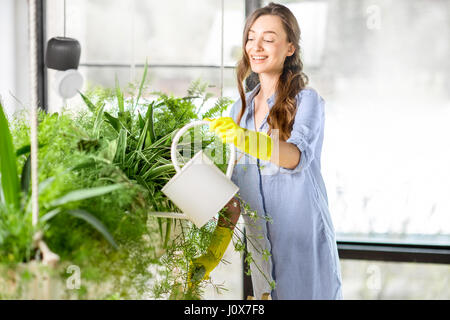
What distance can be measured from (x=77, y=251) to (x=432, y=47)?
Result: 202cm

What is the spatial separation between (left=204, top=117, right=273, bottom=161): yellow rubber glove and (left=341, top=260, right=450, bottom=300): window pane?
1.36 metres

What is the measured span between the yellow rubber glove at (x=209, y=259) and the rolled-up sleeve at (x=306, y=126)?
0.30m

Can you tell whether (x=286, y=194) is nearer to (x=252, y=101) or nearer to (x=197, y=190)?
(x=252, y=101)

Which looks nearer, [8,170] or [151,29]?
[8,170]

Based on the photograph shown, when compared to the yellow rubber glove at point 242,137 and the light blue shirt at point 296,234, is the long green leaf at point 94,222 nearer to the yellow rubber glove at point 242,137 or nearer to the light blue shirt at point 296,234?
the yellow rubber glove at point 242,137

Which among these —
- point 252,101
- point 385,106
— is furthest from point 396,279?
point 252,101

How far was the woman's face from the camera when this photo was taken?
152 cm

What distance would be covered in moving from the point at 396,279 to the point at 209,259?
1517mm

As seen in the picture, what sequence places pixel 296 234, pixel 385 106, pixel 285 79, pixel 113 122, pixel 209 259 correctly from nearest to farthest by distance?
1. pixel 113 122
2. pixel 209 259
3. pixel 296 234
4. pixel 285 79
5. pixel 385 106

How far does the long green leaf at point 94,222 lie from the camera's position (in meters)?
0.65

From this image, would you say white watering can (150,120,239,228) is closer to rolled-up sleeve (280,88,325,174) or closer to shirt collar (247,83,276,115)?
rolled-up sleeve (280,88,325,174)

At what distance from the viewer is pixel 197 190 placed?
33.5 inches

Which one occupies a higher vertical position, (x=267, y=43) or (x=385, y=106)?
(x=267, y=43)
